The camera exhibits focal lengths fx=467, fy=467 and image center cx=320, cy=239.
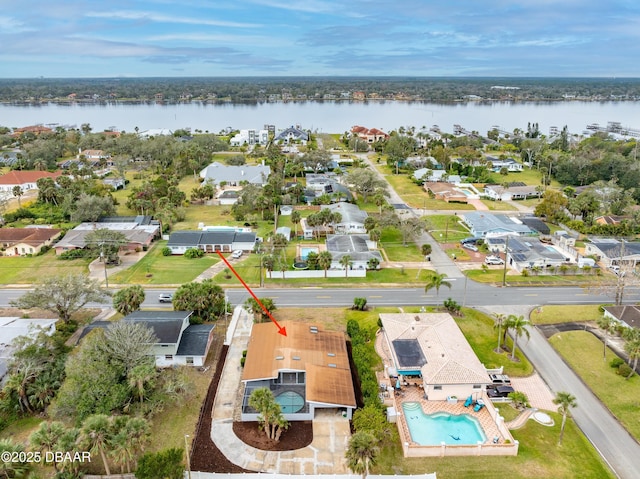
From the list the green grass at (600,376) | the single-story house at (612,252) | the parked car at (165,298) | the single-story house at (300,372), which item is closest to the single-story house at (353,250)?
the single-story house at (300,372)

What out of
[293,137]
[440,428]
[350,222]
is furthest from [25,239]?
[293,137]

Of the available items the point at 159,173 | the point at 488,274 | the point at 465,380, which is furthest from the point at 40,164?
the point at 465,380

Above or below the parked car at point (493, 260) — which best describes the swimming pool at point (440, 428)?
below

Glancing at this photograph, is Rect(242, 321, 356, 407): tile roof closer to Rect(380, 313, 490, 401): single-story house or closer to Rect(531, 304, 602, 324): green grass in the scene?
Rect(380, 313, 490, 401): single-story house

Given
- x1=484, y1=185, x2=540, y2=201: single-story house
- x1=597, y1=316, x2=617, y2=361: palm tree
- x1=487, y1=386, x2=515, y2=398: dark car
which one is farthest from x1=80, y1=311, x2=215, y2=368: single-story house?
x1=484, y1=185, x2=540, y2=201: single-story house

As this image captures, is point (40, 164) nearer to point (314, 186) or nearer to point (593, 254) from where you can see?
point (314, 186)

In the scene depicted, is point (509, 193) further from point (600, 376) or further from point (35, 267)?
point (35, 267)

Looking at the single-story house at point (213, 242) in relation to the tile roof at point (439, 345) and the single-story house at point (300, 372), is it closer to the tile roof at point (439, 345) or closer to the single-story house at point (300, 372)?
the single-story house at point (300, 372)
